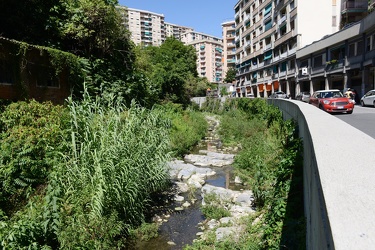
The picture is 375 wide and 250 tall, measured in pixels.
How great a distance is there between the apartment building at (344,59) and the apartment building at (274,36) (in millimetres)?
3536

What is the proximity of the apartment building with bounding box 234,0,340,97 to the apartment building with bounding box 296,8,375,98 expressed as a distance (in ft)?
11.6

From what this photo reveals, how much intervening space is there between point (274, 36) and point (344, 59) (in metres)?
18.9

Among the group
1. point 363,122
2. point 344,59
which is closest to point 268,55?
point 344,59

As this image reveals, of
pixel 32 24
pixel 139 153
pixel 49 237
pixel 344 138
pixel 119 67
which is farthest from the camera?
pixel 119 67

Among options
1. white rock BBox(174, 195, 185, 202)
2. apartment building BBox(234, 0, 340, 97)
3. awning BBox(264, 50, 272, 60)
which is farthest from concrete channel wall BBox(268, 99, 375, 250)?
awning BBox(264, 50, 272, 60)

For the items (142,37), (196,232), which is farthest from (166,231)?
(142,37)

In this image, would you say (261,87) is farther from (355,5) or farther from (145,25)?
(145,25)

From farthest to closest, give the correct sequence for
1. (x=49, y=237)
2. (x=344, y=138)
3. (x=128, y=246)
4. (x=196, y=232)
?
(x=196, y=232), (x=128, y=246), (x=49, y=237), (x=344, y=138)

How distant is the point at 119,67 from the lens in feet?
48.8

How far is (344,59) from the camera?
1073 inches

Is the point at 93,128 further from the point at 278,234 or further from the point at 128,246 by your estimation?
the point at 278,234

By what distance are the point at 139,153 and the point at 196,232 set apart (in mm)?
2290

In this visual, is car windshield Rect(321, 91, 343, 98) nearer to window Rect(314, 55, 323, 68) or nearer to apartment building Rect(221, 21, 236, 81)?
window Rect(314, 55, 323, 68)

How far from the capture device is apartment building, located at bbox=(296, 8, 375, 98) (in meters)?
24.3
